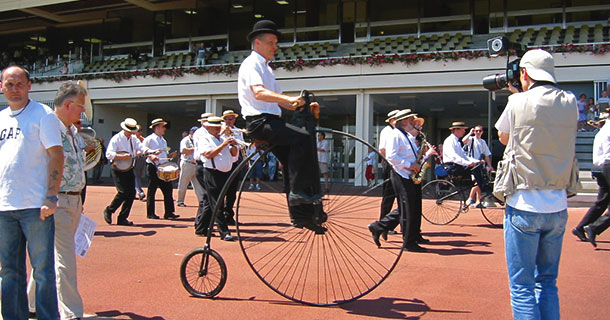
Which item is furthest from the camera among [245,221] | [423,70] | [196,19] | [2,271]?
[196,19]

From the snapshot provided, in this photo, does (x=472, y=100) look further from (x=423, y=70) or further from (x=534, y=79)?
(x=534, y=79)

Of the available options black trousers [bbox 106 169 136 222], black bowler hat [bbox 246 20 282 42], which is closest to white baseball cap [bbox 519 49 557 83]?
black bowler hat [bbox 246 20 282 42]

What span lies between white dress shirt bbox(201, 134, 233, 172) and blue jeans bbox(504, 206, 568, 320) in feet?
18.6

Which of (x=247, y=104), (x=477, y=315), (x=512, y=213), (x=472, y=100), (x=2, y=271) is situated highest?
(x=472, y=100)

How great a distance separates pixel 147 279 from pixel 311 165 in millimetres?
2577

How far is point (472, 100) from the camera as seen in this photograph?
2352 centimetres

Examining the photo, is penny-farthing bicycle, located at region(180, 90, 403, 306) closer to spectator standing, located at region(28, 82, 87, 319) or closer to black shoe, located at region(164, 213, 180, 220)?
spectator standing, located at region(28, 82, 87, 319)

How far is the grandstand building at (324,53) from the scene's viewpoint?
2104cm

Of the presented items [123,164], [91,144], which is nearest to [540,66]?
[91,144]

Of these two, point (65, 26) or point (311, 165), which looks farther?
point (65, 26)

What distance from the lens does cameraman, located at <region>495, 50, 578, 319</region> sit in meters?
3.46

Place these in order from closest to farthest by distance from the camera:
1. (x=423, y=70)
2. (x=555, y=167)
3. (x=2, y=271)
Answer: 1. (x=555, y=167)
2. (x=2, y=271)
3. (x=423, y=70)

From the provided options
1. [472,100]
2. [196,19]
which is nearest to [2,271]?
[472,100]

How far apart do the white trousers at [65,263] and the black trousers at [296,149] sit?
1.69 metres
